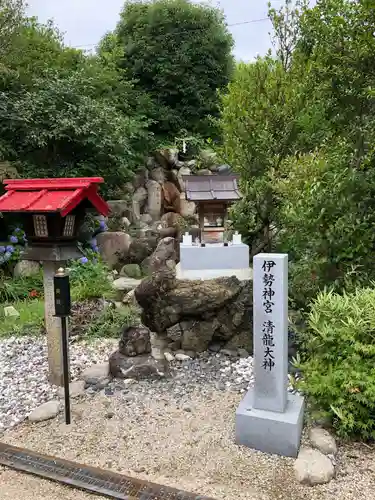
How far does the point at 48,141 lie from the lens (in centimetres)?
1000

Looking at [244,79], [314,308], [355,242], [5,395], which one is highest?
[244,79]

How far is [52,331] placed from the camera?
4398mm

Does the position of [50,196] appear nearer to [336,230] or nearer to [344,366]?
[344,366]

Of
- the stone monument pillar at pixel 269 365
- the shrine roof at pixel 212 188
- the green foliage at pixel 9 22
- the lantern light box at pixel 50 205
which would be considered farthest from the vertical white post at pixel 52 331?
the green foliage at pixel 9 22

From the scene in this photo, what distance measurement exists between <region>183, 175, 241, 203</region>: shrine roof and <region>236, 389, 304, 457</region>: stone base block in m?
3.14

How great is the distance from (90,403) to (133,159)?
390 inches

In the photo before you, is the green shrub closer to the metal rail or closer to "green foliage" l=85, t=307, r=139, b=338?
the metal rail

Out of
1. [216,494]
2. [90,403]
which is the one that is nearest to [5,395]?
[90,403]

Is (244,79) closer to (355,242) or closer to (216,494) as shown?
(355,242)

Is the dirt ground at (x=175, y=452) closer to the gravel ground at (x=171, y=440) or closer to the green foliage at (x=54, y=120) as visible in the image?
the gravel ground at (x=171, y=440)

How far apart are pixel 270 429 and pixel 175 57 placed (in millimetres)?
14900

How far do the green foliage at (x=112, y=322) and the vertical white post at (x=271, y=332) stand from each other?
110 inches

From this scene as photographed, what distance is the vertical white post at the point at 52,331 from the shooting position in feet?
14.2

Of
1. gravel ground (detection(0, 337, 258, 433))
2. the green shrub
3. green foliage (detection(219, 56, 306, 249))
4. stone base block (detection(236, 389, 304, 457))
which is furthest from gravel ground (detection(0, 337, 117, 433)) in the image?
green foliage (detection(219, 56, 306, 249))
